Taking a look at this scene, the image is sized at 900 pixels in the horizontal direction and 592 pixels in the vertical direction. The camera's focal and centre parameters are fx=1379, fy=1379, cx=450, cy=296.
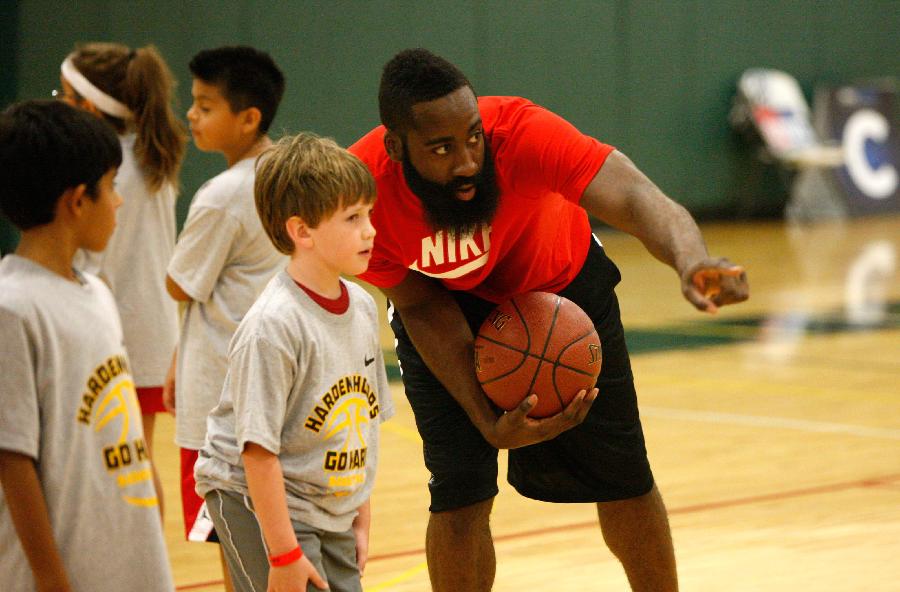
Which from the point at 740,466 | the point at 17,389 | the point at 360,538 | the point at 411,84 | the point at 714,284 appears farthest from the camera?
the point at 740,466

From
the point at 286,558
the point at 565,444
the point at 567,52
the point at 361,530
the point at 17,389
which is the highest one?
the point at 17,389

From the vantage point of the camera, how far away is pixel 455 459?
363 centimetres

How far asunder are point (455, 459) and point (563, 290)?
532mm

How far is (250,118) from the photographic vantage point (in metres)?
4.05

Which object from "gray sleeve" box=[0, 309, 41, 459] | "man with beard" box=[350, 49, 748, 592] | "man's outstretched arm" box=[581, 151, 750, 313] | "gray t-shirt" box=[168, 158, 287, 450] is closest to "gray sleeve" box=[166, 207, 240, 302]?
"gray t-shirt" box=[168, 158, 287, 450]

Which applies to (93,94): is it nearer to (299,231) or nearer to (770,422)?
(299,231)

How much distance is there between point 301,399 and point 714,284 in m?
0.87

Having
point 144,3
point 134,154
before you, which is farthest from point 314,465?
point 144,3

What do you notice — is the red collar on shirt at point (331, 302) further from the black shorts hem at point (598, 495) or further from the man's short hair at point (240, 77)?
the man's short hair at point (240, 77)

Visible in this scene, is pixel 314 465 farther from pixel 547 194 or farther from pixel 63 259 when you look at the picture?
pixel 547 194

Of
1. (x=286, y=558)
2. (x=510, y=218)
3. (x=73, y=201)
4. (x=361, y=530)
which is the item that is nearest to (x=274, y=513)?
(x=286, y=558)

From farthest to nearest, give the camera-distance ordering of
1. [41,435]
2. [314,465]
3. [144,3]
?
[144,3] → [314,465] → [41,435]

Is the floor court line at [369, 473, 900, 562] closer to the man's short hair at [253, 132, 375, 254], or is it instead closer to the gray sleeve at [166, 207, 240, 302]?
the gray sleeve at [166, 207, 240, 302]

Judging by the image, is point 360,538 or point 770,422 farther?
point 770,422
